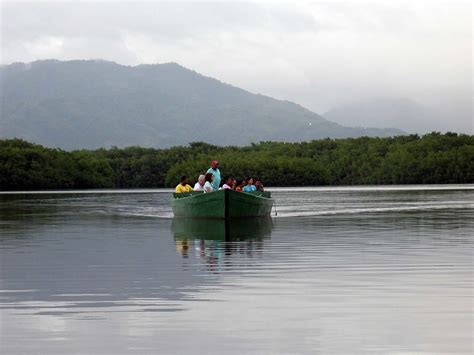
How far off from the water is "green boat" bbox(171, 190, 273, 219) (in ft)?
24.9

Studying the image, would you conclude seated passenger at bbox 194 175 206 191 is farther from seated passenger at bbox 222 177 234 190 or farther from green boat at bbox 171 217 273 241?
green boat at bbox 171 217 273 241

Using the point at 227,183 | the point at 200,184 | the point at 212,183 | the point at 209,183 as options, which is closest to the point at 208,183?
the point at 209,183

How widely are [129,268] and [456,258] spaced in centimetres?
568

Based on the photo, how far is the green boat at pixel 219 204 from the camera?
3294cm

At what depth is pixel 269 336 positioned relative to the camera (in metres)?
10.0

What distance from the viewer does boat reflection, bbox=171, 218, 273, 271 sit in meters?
19.8

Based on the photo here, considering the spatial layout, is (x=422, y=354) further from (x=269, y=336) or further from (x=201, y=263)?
(x=201, y=263)

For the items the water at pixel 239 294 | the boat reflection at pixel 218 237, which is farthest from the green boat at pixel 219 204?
the water at pixel 239 294

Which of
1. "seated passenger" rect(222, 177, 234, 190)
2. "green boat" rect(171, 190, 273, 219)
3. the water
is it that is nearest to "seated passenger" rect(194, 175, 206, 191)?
"green boat" rect(171, 190, 273, 219)

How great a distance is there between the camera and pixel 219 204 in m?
33.1

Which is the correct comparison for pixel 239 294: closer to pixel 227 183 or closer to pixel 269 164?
pixel 227 183

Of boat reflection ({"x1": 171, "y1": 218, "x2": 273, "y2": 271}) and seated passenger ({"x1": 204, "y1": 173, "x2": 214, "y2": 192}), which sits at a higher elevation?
seated passenger ({"x1": 204, "y1": 173, "x2": 214, "y2": 192})

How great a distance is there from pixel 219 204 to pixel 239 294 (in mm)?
20034

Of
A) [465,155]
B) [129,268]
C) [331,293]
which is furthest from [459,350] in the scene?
[465,155]
